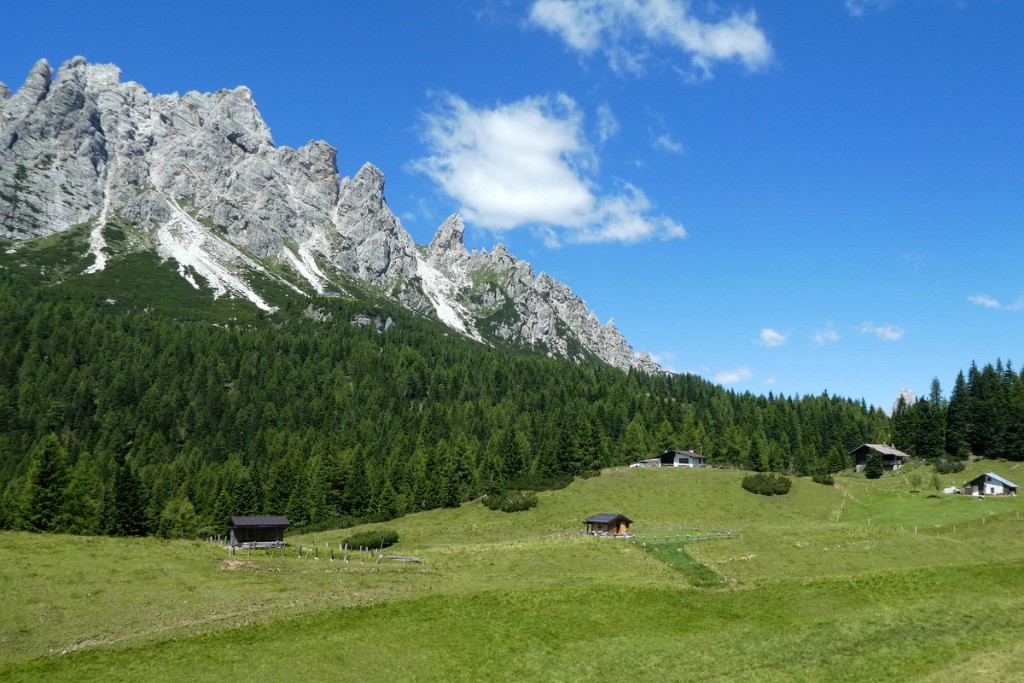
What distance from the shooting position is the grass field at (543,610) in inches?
1394

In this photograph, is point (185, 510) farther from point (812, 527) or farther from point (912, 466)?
point (912, 466)

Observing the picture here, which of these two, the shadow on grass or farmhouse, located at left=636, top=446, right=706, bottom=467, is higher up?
A: farmhouse, located at left=636, top=446, right=706, bottom=467

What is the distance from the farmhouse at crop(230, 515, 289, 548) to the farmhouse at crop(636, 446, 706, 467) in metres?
81.0

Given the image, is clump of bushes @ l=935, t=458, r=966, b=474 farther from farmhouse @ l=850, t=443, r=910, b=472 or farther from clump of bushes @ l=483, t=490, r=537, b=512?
clump of bushes @ l=483, t=490, r=537, b=512

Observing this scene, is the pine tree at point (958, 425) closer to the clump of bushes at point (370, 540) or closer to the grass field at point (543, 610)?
the grass field at point (543, 610)

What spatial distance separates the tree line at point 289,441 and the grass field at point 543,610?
49.1 meters

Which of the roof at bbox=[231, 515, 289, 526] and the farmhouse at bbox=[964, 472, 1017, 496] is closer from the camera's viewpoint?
the roof at bbox=[231, 515, 289, 526]

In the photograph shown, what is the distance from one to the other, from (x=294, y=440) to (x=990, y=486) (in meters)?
141

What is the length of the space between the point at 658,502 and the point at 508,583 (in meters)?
53.2

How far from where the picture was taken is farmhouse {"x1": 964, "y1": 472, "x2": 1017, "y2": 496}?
96.7 metres

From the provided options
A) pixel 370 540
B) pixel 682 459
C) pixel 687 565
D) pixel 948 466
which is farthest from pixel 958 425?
pixel 370 540

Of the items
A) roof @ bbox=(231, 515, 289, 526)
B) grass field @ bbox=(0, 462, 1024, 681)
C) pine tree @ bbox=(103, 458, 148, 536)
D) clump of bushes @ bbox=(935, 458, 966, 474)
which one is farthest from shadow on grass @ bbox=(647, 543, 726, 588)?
clump of bushes @ bbox=(935, 458, 966, 474)

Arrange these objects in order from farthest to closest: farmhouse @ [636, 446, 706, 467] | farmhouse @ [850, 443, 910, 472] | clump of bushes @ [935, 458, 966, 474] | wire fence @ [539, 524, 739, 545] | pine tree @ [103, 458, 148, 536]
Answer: farmhouse @ [850, 443, 910, 472] → farmhouse @ [636, 446, 706, 467] → clump of bushes @ [935, 458, 966, 474] → pine tree @ [103, 458, 148, 536] → wire fence @ [539, 524, 739, 545]

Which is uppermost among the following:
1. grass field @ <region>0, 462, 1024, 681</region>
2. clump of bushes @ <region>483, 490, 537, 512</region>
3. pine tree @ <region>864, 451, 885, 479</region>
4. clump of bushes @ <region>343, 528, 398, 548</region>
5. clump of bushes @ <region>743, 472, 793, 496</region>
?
pine tree @ <region>864, 451, 885, 479</region>
